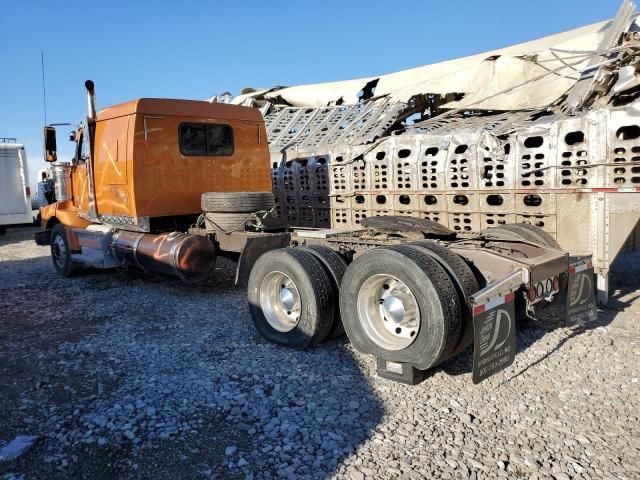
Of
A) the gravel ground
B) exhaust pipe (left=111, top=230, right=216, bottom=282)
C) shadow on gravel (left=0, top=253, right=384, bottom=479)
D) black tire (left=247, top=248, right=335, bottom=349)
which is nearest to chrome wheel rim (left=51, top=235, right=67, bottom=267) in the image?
exhaust pipe (left=111, top=230, right=216, bottom=282)

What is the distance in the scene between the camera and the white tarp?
9117mm

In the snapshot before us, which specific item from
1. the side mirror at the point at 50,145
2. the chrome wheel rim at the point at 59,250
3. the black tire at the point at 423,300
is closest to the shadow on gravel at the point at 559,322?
the black tire at the point at 423,300

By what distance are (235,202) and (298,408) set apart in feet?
12.9

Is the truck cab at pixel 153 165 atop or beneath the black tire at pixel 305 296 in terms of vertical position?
atop

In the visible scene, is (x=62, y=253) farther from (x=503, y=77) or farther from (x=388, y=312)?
(x=503, y=77)

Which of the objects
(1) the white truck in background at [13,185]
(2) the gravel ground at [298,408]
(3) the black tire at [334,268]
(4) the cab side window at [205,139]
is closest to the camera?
(2) the gravel ground at [298,408]

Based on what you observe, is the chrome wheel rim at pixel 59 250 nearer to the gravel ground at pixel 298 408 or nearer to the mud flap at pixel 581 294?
the gravel ground at pixel 298 408

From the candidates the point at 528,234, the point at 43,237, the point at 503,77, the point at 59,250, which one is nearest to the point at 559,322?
the point at 528,234

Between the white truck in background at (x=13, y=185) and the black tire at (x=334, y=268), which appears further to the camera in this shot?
the white truck in background at (x=13, y=185)

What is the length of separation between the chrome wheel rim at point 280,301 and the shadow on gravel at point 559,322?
1.50 meters

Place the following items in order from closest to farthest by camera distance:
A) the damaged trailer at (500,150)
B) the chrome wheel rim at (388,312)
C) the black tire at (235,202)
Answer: the chrome wheel rim at (388,312) → the damaged trailer at (500,150) → the black tire at (235,202)

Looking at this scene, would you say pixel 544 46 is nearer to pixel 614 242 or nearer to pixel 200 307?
pixel 614 242

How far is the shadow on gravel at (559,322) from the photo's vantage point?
4.46 meters

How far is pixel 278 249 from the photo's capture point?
5266 millimetres
